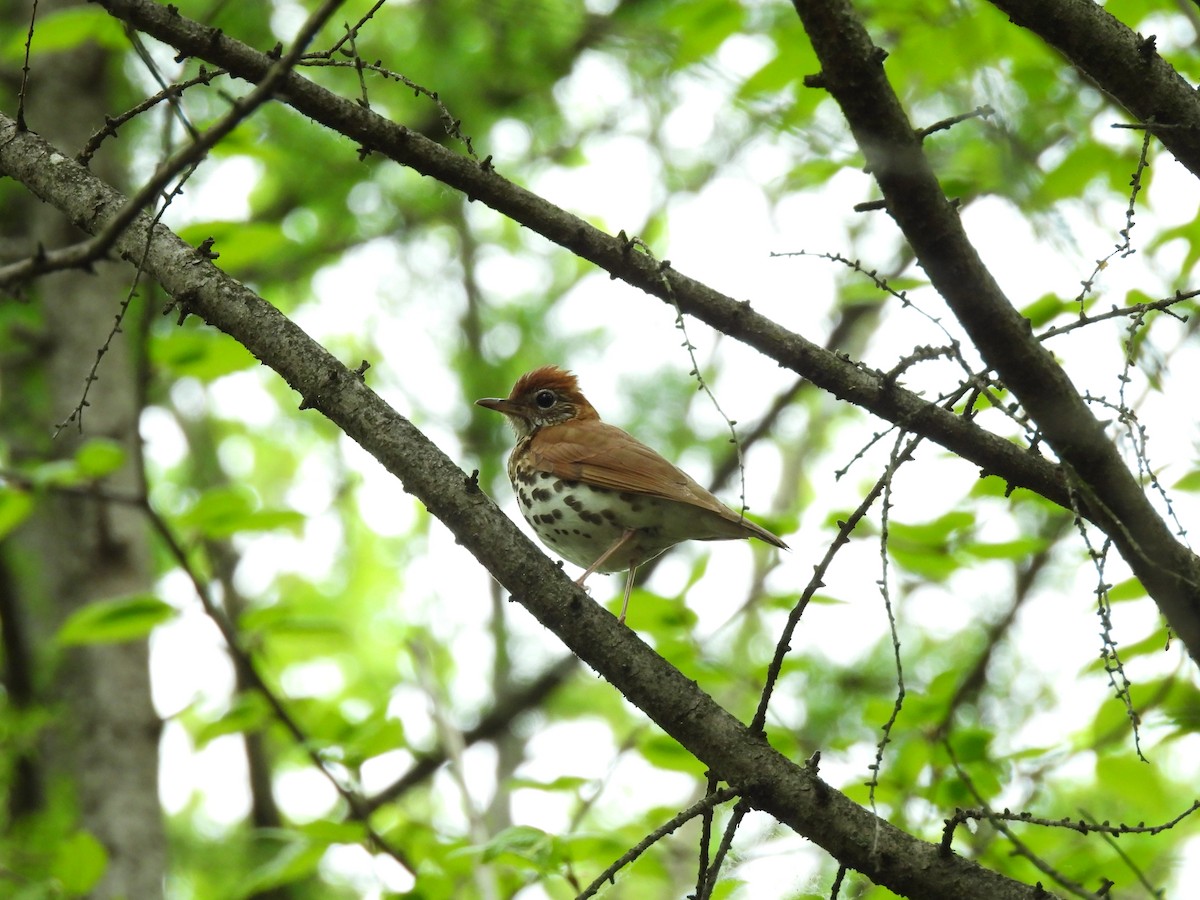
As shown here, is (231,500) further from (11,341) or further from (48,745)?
(11,341)

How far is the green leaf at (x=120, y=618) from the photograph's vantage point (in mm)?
4602

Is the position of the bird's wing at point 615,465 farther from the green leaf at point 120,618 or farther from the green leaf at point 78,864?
the green leaf at point 78,864

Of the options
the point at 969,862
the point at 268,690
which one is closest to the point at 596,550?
the point at 268,690

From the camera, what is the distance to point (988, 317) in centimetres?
261

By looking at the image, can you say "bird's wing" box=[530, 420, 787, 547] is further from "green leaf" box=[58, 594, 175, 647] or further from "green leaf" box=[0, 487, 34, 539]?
"green leaf" box=[0, 487, 34, 539]

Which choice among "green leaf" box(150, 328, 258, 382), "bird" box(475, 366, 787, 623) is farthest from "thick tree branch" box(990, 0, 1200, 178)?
"green leaf" box(150, 328, 258, 382)

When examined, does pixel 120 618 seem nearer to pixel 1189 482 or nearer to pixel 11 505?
pixel 11 505

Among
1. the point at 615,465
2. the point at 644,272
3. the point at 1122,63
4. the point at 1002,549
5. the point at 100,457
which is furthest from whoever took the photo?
the point at 615,465

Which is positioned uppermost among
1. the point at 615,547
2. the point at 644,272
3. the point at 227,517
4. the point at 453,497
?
the point at 615,547

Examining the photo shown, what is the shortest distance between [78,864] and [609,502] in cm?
249

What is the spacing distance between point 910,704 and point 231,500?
2.67 metres

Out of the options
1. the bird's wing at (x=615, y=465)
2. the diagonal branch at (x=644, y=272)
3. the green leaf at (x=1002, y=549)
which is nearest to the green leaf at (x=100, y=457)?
the bird's wing at (x=615, y=465)

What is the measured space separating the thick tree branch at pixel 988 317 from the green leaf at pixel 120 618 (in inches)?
131

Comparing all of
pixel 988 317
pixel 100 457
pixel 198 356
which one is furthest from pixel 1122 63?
pixel 100 457
